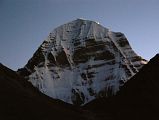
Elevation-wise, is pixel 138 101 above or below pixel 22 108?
below

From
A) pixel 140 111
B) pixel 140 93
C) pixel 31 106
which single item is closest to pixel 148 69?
pixel 140 93

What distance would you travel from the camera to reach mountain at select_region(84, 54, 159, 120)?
85.5 metres

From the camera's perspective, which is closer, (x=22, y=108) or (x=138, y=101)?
(x=22, y=108)

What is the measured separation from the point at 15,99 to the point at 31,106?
122 inches

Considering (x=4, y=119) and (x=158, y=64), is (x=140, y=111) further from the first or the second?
(x=4, y=119)

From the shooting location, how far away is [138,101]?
91.0m

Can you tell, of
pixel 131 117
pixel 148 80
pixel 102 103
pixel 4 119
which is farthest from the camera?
pixel 102 103

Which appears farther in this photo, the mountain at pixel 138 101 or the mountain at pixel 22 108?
the mountain at pixel 138 101

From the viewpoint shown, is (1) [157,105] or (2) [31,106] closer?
(2) [31,106]

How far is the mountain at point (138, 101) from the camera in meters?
85.5

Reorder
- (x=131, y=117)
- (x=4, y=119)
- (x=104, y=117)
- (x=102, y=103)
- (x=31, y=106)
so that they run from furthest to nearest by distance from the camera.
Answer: (x=102, y=103) → (x=104, y=117) → (x=131, y=117) → (x=31, y=106) → (x=4, y=119)

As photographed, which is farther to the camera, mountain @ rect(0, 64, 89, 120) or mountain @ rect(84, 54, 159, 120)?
mountain @ rect(84, 54, 159, 120)

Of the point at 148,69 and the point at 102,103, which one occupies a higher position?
the point at 148,69

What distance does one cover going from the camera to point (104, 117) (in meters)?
90.3
